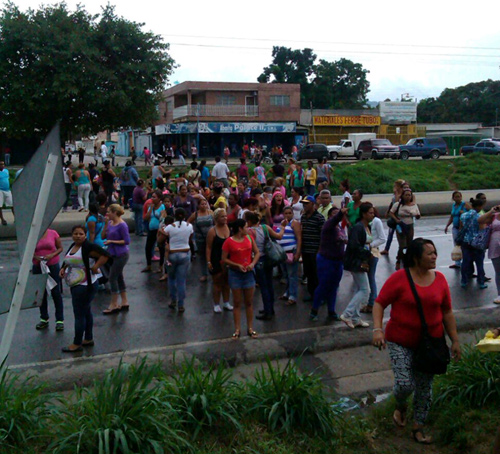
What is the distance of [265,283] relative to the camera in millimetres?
8648

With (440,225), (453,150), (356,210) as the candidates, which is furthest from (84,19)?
(453,150)

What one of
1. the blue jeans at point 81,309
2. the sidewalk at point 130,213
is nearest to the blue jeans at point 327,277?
the blue jeans at point 81,309

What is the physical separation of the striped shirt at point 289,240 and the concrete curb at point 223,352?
162 centimetres

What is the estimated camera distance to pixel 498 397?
18.1ft

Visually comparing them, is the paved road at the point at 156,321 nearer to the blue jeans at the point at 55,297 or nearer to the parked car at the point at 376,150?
the blue jeans at the point at 55,297

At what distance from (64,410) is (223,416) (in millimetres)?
1278

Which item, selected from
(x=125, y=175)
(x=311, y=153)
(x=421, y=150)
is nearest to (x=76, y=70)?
(x=125, y=175)

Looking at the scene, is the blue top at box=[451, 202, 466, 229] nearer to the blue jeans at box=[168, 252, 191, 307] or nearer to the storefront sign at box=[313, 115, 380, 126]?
the blue jeans at box=[168, 252, 191, 307]

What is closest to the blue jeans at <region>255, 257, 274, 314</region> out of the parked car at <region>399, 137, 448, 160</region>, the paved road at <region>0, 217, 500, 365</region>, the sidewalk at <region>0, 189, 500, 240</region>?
the paved road at <region>0, 217, 500, 365</region>

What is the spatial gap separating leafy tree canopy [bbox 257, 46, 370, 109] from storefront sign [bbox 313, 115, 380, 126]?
56.4 ft

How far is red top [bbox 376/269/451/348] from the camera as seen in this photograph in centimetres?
499

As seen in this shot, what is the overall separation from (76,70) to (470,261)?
88.6 ft

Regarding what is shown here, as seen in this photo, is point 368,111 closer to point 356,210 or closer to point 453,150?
point 453,150

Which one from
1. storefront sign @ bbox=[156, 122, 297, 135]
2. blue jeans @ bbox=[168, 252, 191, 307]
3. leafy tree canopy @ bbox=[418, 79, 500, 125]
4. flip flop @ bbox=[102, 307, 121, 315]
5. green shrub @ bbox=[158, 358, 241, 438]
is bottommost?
flip flop @ bbox=[102, 307, 121, 315]
